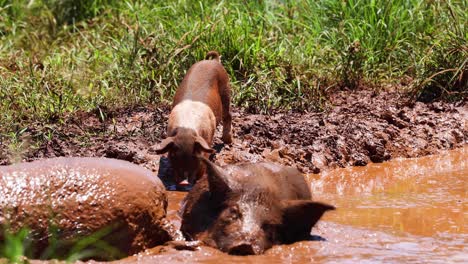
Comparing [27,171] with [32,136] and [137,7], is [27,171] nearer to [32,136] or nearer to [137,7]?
[32,136]

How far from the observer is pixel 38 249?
4.96 m

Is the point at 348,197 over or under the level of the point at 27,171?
under

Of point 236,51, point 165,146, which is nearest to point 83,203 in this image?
point 165,146

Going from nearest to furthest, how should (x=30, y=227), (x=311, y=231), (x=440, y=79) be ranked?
(x=30, y=227)
(x=311, y=231)
(x=440, y=79)

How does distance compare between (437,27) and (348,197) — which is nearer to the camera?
(348,197)

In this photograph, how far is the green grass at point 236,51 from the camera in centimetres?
962

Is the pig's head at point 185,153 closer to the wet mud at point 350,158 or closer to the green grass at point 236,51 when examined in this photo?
the wet mud at point 350,158

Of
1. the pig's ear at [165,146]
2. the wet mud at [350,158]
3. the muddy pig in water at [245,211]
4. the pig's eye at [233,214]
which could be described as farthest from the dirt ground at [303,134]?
the pig's eye at [233,214]

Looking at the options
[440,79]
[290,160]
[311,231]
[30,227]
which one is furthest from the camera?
[440,79]

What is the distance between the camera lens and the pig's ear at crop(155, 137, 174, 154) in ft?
24.8

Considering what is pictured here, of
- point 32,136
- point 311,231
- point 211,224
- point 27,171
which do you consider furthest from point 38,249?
point 32,136

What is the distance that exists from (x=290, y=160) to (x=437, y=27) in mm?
3703

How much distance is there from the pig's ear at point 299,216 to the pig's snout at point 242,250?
15.3 inches

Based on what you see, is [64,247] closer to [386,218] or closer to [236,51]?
[386,218]
